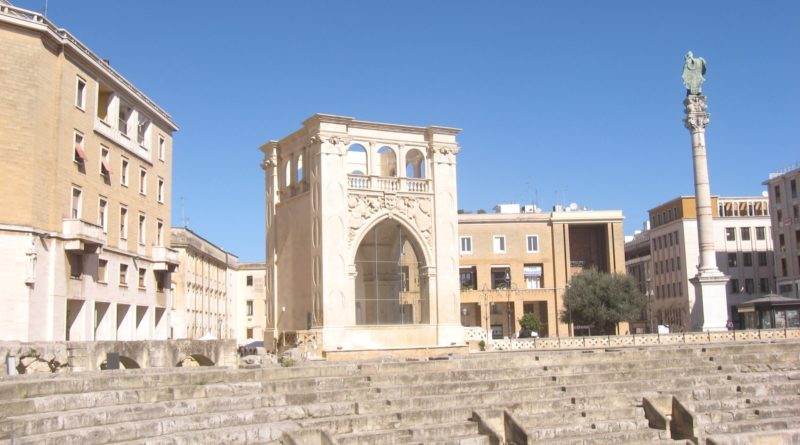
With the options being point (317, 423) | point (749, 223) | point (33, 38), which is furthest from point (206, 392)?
point (749, 223)

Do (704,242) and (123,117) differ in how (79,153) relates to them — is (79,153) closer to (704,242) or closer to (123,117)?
(123,117)

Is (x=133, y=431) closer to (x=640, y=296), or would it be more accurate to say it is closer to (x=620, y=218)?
(x=640, y=296)

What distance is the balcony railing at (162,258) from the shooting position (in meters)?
38.4

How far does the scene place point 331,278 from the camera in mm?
39594

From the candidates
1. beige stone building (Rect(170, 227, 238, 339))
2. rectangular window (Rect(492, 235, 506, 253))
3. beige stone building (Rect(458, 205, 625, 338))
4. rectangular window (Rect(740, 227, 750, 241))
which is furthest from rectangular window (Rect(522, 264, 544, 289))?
beige stone building (Rect(170, 227, 238, 339))

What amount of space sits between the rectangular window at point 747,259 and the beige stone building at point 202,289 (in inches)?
1916

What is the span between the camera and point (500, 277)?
6881 cm

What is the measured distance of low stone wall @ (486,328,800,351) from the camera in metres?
40.3

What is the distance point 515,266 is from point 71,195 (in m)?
43.8

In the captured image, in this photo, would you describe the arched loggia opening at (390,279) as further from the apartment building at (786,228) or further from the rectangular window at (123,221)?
the apartment building at (786,228)

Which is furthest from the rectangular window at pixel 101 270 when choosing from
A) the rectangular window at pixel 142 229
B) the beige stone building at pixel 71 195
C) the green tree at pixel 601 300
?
the green tree at pixel 601 300

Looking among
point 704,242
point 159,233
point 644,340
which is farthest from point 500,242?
point 159,233

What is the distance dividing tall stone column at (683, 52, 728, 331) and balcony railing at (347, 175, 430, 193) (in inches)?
585

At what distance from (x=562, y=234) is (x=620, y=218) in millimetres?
5490
